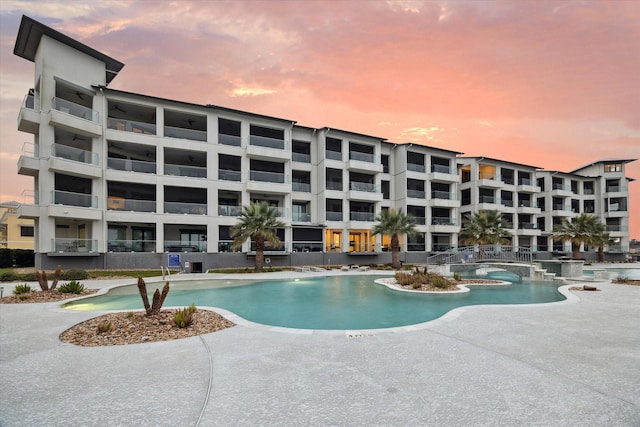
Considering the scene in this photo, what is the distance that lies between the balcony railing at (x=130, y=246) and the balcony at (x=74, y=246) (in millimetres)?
1328

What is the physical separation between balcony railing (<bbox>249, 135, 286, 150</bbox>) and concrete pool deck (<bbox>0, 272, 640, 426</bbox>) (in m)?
26.9

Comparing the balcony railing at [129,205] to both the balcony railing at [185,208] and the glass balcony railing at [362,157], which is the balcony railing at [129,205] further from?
the glass balcony railing at [362,157]

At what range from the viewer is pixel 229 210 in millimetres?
32219

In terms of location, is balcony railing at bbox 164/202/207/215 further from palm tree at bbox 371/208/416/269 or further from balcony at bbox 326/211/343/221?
palm tree at bbox 371/208/416/269

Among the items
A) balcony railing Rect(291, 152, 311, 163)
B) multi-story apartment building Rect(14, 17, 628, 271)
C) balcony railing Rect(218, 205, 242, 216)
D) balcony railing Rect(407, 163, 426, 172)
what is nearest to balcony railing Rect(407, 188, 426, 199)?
multi-story apartment building Rect(14, 17, 628, 271)

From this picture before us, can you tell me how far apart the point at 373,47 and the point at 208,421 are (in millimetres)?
23570

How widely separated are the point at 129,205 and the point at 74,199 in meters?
3.92

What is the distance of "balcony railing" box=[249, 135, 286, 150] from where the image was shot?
109 feet

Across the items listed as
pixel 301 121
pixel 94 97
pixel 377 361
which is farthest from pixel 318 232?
pixel 377 361

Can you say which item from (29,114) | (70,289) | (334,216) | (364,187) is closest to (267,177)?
(334,216)

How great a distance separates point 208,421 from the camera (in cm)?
392

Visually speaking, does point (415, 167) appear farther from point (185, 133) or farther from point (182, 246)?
point (182, 246)

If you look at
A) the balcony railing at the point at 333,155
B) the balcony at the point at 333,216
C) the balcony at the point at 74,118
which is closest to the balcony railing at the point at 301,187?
the balcony at the point at 333,216

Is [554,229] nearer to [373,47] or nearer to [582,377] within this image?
[373,47]
